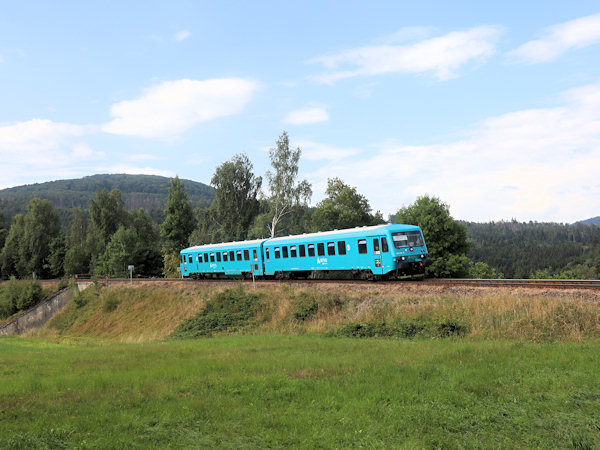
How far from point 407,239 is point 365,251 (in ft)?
8.15

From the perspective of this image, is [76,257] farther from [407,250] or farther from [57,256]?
[407,250]

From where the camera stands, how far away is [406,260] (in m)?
26.3

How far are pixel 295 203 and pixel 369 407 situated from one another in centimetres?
4813

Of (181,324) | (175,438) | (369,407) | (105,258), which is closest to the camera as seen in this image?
(175,438)

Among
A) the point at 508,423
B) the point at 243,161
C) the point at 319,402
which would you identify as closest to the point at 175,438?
the point at 319,402

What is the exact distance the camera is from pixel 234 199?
64.8 metres

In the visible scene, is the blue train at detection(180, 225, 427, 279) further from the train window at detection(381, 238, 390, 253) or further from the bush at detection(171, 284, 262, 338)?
the bush at detection(171, 284, 262, 338)

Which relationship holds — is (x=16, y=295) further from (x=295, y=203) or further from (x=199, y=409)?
(x=199, y=409)

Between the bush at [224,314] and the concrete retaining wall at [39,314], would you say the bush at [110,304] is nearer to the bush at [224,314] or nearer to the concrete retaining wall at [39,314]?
the concrete retaining wall at [39,314]

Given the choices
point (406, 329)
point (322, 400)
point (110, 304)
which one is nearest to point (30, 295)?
point (110, 304)

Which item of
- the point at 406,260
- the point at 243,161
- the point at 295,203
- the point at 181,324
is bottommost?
the point at 181,324

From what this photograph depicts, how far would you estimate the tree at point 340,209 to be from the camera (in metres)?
57.1

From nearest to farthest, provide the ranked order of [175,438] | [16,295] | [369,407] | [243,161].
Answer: [175,438] → [369,407] → [16,295] → [243,161]

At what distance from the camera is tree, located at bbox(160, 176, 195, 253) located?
2766 inches
